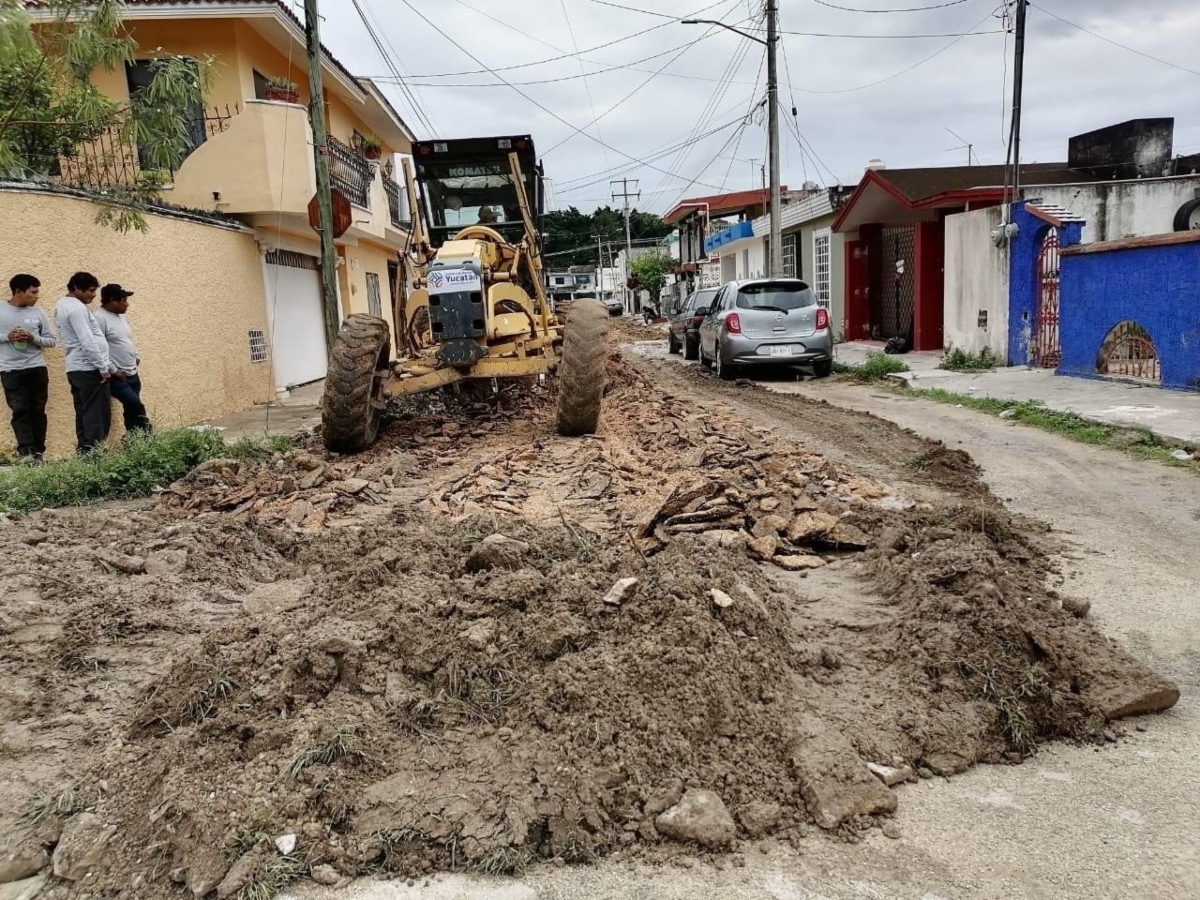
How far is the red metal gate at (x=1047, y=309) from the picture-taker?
13.6 meters

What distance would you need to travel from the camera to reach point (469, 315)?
812 centimetres

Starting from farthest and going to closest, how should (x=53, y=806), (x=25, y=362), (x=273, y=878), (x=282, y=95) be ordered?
(x=282, y=95)
(x=25, y=362)
(x=53, y=806)
(x=273, y=878)

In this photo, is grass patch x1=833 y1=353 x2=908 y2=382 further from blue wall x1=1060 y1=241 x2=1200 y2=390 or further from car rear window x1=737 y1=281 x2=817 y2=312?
blue wall x1=1060 y1=241 x2=1200 y2=390

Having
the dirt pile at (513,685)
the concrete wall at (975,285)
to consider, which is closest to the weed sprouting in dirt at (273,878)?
the dirt pile at (513,685)

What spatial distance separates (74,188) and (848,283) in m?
17.7

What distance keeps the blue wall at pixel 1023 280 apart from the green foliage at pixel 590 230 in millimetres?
73294

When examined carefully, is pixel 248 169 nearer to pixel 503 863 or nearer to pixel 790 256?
pixel 503 863

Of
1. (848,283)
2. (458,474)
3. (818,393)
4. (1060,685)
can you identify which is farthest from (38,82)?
(848,283)

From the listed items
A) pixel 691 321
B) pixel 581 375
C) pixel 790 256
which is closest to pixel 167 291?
pixel 581 375

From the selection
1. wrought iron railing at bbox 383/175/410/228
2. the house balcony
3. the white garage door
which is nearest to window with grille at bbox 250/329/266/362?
the white garage door

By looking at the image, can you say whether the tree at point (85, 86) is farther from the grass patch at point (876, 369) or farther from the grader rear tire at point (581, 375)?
the grass patch at point (876, 369)

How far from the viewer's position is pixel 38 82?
754 cm

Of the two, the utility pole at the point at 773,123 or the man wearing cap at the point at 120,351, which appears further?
the utility pole at the point at 773,123

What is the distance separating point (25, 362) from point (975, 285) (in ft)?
44.9
